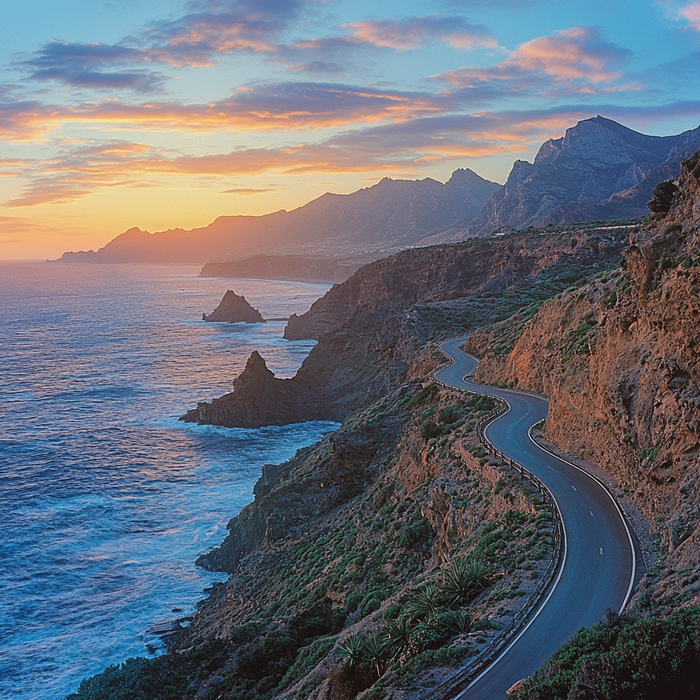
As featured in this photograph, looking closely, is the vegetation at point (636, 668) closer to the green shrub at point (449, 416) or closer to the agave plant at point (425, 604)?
the agave plant at point (425, 604)

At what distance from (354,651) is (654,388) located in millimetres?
12519

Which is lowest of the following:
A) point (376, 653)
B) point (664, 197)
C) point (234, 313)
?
point (376, 653)

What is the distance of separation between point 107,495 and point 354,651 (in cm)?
4218

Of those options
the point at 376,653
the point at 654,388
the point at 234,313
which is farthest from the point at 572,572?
the point at 234,313

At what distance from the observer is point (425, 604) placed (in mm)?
18359

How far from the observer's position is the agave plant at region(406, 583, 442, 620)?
18047mm

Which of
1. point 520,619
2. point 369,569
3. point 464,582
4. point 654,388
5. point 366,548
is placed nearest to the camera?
point 520,619

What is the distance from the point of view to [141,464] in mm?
61000

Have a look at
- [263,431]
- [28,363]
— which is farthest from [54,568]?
[28,363]

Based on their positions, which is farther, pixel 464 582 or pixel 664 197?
pixel 664 197

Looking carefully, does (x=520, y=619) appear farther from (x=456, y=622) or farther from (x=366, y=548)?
(x=366, y=548)

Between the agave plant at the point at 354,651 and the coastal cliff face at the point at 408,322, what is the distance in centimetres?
4007

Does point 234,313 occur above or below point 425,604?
above

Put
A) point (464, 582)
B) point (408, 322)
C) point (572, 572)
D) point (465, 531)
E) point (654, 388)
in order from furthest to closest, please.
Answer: point (408, 322) → point (465, 531) → point (654, 388) → point (464, 582) → point (572, 572)
